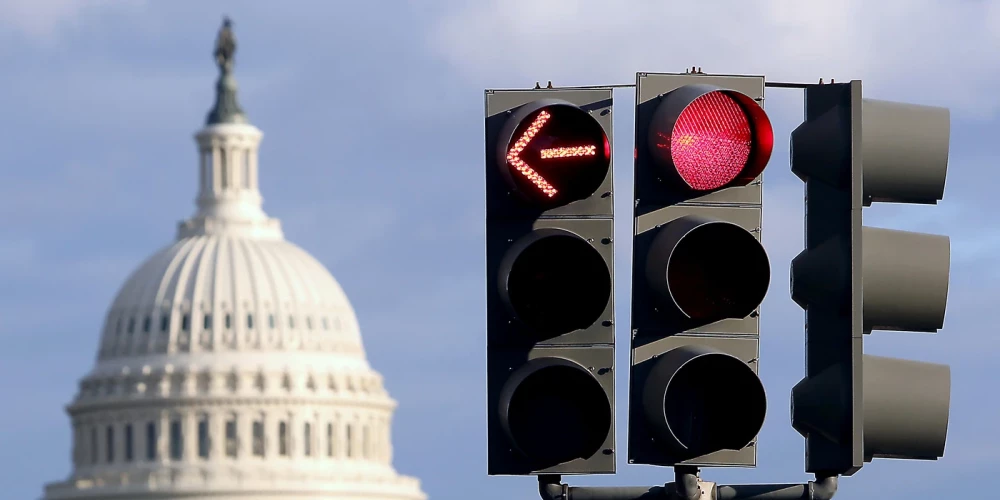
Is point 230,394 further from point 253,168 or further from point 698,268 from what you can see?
point 698,268

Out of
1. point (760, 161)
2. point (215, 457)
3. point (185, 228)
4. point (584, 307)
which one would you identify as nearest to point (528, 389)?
point (584, 307)

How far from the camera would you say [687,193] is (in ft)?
37.7

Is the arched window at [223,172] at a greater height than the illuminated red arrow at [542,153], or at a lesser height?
greater

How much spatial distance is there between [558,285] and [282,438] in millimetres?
174924

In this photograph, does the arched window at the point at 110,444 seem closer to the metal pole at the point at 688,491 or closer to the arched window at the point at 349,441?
the arched window at the point at 349,441

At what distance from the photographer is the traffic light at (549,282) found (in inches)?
452

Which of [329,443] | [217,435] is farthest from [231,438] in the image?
[329,443]

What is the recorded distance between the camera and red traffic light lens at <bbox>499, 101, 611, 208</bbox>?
11539 mm

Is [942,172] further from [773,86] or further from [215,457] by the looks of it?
[215,457]

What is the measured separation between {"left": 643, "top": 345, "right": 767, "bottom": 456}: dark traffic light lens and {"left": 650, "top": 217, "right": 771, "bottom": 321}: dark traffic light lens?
0.20m

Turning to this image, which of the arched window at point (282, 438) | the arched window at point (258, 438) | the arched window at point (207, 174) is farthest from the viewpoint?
the arched window at point (207, 174)

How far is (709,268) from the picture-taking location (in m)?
11.6

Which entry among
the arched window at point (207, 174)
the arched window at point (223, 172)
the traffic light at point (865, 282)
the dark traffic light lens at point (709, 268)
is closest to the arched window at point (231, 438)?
the arched window at point (223, 172)

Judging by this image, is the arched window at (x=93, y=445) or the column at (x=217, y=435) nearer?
the column at (x=217, y=435)
